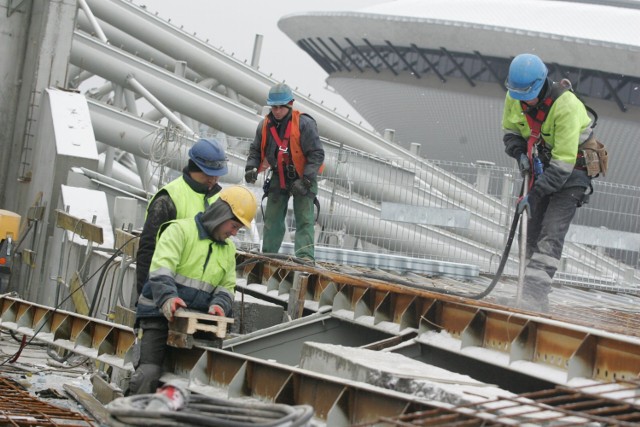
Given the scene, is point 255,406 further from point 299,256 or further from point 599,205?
point 599,205

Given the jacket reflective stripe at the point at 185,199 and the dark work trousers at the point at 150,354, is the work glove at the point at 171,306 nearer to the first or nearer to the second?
the dark work trousers at the point at 150,354

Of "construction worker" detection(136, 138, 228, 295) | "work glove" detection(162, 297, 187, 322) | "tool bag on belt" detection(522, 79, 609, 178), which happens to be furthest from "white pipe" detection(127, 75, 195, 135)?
"work glove" detection(162, 297, 187, 322)

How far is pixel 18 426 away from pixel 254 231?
26.8 ft

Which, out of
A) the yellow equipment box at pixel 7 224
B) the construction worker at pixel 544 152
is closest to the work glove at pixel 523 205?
the construction worker at pixel 544 152

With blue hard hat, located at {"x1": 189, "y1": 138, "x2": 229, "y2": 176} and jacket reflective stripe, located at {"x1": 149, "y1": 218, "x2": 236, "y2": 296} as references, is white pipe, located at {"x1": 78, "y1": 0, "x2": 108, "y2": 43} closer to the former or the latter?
blue hard hat, located at {"x1": 189, "y1": 138, "x2": 229, "y2": 176}

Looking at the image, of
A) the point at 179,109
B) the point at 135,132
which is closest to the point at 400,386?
the point at 135,132

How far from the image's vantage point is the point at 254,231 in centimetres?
Answer: 1570

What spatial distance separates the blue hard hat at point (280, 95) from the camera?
37.9ft

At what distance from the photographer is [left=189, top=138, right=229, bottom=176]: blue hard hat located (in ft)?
27.0

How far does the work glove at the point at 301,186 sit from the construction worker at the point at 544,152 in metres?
2.48

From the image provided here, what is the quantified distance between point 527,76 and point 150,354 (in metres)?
3.70

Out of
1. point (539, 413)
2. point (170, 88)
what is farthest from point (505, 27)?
point (539, 413)

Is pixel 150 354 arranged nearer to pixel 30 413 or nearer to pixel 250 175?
pixel 30 413

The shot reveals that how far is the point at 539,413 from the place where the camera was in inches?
227
